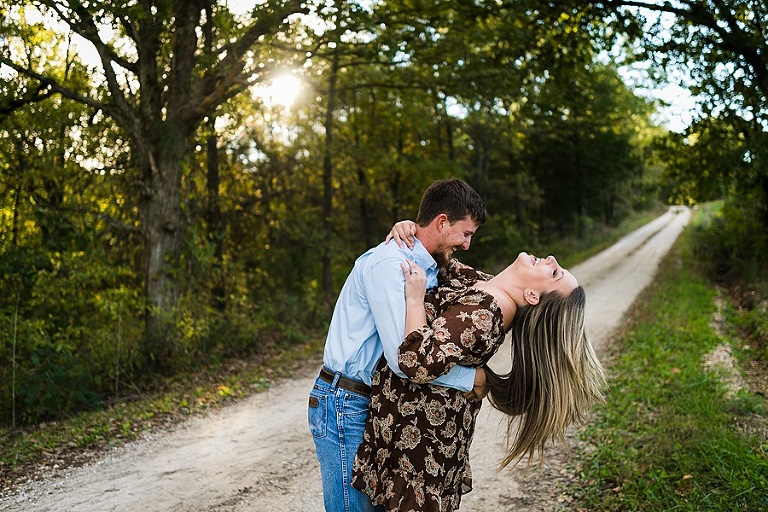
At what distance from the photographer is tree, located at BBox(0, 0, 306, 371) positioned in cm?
922

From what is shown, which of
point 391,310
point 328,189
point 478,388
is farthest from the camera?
point 328,189

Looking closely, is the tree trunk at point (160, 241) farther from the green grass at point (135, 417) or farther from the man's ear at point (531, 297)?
the man's ear at point (531, 297)

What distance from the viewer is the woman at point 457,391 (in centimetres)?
262

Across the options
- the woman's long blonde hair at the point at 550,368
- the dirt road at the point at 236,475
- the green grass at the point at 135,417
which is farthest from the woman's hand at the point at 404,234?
the green grass at the point at 135,417

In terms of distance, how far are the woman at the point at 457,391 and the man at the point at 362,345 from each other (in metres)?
0.06

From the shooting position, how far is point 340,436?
9.10ft

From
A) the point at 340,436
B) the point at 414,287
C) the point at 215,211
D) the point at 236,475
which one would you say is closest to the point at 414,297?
the point at 414,287

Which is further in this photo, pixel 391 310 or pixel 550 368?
pixel 550 368

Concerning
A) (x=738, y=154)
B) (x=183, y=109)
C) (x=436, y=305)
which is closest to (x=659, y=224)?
(x=738, y=154)

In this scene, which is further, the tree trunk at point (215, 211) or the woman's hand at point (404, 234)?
the tree trunk at point (215, 211)

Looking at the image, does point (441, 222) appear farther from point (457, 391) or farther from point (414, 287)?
point (457, 391)

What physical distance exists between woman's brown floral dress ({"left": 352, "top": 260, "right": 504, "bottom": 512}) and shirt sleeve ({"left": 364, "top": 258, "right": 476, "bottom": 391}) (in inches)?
2.4

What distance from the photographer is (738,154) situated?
1628 cm

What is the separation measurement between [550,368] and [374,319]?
854 millimetres
